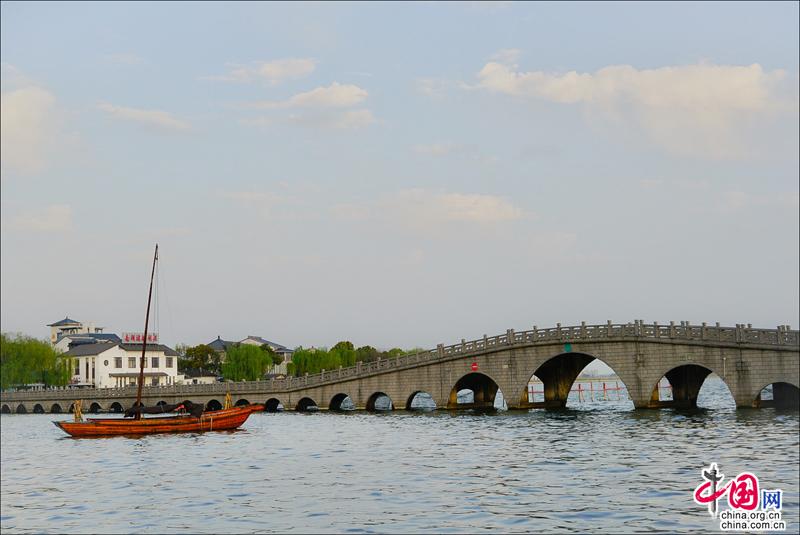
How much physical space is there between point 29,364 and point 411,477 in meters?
99.1

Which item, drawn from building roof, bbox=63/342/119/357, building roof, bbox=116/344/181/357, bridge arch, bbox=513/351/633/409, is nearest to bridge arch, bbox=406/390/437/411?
bridge arch, bbox=513/351/633/409

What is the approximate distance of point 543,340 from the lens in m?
60.6

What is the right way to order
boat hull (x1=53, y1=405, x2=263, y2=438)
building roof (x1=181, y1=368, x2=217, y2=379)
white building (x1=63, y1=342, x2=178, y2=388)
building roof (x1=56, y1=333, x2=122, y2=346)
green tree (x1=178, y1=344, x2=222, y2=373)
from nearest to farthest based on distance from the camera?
boat hull (x1=53, y1=405, x2=263, y2=438) < white building (x1=63, y1=342, x2=178, y2=388) < building roof (x1=56, y1=333, x2=122, y2=346) < building roof (x1=181, y1=368, x2=217, y2=379) < green tree (x1=178, y1=344, x2=222, y2=373)

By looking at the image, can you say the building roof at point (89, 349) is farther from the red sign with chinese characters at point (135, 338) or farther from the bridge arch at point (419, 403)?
the bridge arch at point (419, 403)

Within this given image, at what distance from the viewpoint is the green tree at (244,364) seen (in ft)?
407

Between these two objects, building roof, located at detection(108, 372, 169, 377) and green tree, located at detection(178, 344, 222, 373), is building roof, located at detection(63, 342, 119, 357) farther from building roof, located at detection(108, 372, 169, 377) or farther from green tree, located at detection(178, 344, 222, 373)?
green tree, located at detection(178, 344, 222, 373)

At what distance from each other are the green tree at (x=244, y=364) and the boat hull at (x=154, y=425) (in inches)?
2537

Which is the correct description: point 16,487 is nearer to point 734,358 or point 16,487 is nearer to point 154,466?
point 154,466

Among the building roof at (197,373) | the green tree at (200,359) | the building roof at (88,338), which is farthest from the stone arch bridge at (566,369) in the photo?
the green tree at (200,359)

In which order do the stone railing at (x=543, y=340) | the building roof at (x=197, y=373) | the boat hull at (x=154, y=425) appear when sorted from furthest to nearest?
the building roof at (x=197, y=373) → the boat hull at (x=154, y=425) → the stone railing at (x=543, y=340)

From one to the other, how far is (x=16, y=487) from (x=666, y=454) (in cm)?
2532

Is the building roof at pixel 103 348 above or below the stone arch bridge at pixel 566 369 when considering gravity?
above

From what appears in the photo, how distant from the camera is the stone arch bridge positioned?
49.5 m

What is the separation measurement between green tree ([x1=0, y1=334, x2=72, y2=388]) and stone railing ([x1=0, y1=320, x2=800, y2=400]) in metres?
32.0
